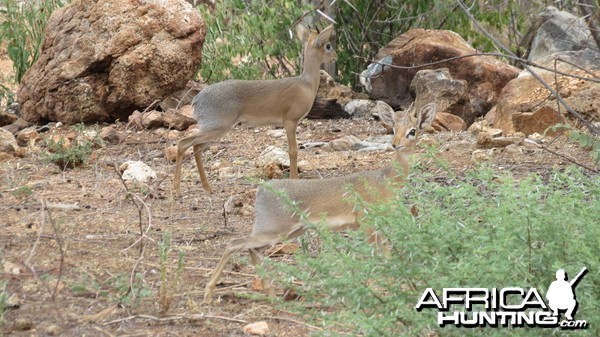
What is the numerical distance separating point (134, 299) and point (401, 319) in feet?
4.24

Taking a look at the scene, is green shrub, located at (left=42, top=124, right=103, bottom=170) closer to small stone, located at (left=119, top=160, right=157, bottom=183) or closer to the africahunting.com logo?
small stone, located at (left=119, top=160, right=157, bottom=183)

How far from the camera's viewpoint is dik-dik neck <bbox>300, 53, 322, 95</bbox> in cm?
847

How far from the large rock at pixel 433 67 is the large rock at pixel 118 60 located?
6.74 feet

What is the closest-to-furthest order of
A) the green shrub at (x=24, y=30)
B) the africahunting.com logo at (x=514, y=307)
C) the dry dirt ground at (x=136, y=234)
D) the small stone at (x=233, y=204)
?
the africahunting.com logo at (x=514, y=307) → the dry dirt ground at (x=136, y=234) → the small stone at (x=233, y=204) → the green shrub at (x=24, y=30)

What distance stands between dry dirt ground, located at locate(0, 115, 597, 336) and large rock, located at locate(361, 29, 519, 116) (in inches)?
51.2

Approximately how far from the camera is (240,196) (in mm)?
6992

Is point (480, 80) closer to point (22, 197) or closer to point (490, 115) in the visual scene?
point (490, 115)

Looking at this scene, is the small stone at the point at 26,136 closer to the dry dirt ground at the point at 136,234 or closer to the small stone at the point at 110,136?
the dry dirt ground at the point at 136,234

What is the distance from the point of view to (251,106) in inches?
314

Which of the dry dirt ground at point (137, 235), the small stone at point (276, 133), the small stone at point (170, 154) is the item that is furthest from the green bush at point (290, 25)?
the small stone at point (170, 154)

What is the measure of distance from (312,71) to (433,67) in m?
3.22

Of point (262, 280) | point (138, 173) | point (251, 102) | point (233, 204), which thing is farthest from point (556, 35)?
point (262, 280)

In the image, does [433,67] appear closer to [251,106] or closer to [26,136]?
[251,106]

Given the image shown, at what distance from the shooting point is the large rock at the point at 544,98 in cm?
873
